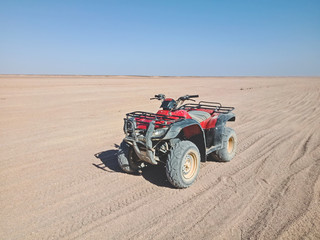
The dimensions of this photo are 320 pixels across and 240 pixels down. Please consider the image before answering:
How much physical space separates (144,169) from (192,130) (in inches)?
52.7

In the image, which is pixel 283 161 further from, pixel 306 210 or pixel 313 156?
pixel 306 210

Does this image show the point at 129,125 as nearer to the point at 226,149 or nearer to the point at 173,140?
the point at 173,140

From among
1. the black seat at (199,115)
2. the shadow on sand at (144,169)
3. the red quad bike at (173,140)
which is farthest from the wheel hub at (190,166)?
the black seat at (199,115)

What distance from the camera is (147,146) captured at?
12.3 ft

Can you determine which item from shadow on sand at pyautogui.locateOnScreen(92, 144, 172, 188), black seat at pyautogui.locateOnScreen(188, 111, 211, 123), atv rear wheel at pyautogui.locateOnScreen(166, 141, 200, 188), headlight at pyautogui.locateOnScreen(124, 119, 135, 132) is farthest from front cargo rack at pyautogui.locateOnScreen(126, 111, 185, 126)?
shadow on sand at pyautogui.locateOnScreen(92, 144, 172, 188)

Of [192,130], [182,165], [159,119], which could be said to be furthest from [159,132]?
[192,130]

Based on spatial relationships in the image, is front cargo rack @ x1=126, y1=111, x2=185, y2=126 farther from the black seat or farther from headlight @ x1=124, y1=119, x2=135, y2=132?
the black seat

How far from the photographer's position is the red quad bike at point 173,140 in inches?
151

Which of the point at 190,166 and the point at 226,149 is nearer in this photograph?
the point at 190,166

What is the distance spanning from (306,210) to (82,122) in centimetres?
800

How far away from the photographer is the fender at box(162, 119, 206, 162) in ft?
12.6

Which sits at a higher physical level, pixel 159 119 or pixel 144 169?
pixel 159 119

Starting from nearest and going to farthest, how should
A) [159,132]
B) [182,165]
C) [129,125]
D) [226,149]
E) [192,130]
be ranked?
[182,165] < [159,132] < [129,125] < [192,130] < [226,149]

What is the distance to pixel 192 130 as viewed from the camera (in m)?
4.42
